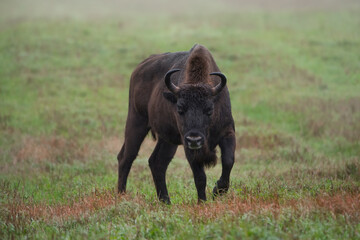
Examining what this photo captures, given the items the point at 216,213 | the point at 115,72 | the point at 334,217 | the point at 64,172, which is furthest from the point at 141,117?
the point at 115,72

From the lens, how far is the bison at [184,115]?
21.8 feet

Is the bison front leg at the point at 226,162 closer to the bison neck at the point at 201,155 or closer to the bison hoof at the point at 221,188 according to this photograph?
the bison hoof at the point at 221,188

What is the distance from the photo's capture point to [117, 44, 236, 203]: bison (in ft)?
21.8

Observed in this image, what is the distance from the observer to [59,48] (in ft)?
92.4

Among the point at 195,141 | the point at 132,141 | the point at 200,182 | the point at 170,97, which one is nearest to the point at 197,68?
the point at 170,97

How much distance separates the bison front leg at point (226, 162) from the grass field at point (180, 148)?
240 mm

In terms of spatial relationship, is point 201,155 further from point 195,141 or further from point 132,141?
point 132,141

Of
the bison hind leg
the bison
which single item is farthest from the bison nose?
the bison hind leg

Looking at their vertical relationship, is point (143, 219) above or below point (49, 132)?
above

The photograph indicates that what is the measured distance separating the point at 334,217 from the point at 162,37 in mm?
26021

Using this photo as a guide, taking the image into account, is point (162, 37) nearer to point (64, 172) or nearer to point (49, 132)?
point (49, 132)

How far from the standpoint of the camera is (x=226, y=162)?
6.75m

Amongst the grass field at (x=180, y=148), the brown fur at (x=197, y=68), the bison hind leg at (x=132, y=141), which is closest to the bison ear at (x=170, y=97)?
the brown fur at (x=197, y=68)

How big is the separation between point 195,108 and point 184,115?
0.20 meters
